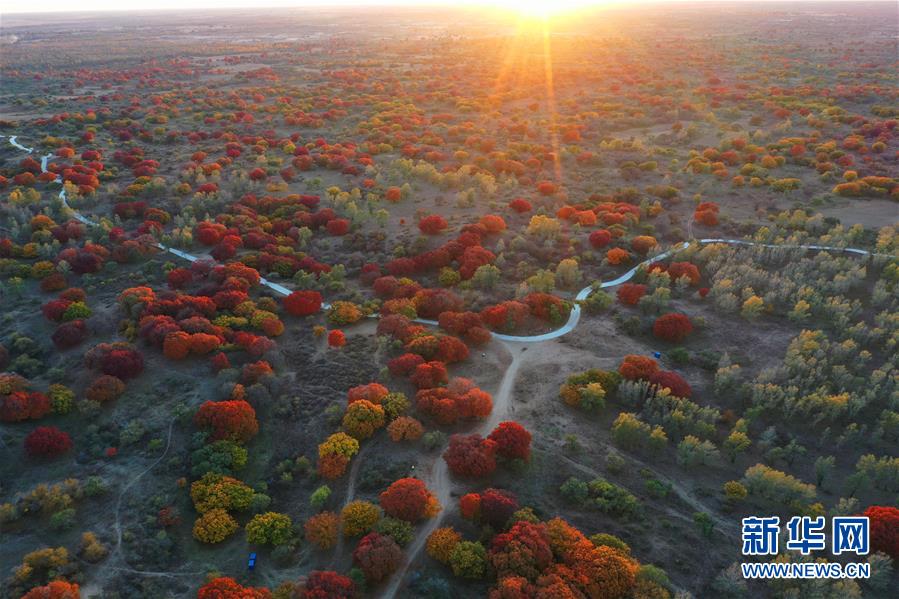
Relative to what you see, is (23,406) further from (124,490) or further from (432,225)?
(432,225)

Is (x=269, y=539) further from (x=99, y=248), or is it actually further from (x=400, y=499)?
(x=99, y=248)

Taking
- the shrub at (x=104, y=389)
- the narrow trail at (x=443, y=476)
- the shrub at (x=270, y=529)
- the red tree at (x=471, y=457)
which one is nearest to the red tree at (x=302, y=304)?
the shrub at (x=104, y=389)

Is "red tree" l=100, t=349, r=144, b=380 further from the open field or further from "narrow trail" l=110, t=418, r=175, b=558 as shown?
"narrow trail" l=110, t=418, r=175, b=558

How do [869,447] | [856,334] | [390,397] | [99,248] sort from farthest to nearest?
[99,248], [856,334], [390,397], [869,447]

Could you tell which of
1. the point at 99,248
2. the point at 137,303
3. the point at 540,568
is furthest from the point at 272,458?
the point at 99,248

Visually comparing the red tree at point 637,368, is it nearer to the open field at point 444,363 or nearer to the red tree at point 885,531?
the open field at point 444,363

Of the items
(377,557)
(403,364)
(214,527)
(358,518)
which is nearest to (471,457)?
(358,518)
